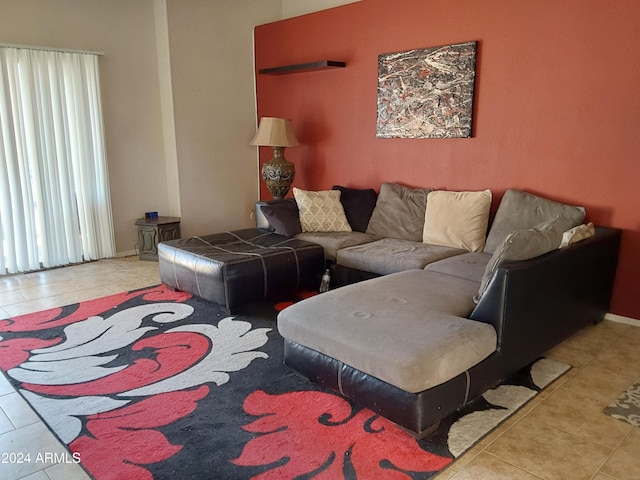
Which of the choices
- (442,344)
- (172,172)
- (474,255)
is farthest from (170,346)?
(172,172)

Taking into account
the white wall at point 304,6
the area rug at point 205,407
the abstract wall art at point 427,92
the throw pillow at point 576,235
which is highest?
the white wall at point 304,6

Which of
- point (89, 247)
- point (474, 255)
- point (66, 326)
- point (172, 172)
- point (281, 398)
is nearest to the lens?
point (281, 398)

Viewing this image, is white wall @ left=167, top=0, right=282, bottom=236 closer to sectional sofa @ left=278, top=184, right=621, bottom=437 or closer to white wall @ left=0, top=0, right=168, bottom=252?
white wall @ left=0, top=0, right=168, bottom=252

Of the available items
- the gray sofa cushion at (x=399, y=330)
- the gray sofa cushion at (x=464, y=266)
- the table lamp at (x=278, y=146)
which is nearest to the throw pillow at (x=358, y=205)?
the table lamp at (x=278, y=146)

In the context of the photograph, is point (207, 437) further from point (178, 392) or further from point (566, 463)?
point (566, 463)

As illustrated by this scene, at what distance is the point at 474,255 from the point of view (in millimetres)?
3562

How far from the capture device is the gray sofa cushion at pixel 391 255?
3498mm

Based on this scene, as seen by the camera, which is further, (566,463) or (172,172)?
(172,172)

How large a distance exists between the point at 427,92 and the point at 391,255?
1496mm

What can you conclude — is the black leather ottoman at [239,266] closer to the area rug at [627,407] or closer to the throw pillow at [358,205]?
the throw pillow at [358,205]

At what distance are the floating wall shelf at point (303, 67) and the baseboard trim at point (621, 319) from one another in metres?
3.13

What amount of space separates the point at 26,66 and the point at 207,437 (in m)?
3.85

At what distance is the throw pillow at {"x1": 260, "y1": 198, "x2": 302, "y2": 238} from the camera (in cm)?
429

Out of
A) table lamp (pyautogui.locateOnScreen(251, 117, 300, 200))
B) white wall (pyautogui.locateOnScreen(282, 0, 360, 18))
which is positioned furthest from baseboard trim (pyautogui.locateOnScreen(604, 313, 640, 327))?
white wall (pyautogui.locateOnScreen(282, 0, 360, 18))
